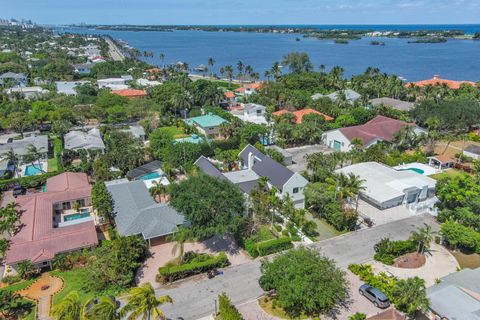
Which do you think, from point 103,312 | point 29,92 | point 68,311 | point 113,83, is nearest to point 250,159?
point 103,312

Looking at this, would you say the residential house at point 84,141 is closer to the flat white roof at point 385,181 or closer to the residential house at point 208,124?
the residential house at point 208,124

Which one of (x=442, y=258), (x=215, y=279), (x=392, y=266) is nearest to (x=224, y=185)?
(x=215, y=279)

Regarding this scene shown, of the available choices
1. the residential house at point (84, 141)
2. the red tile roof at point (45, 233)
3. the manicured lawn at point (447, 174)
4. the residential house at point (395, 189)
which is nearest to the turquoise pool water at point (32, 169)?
the residential house at point (84, 141)

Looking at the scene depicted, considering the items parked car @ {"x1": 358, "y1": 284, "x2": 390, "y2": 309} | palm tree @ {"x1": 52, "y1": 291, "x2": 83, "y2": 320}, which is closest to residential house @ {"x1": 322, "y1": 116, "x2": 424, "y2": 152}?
parked car @ {"x1": 358, "y1": 284, "x2": 390, "y2": 309}

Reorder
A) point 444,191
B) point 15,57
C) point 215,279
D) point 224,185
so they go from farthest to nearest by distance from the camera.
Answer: point 15,57 < point 444,191 < point 224,185 < point 215,279

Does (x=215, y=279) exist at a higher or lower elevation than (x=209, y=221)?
lower

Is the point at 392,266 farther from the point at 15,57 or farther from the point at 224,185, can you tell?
the point at 15,57

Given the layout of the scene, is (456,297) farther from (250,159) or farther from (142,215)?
(250,159)
